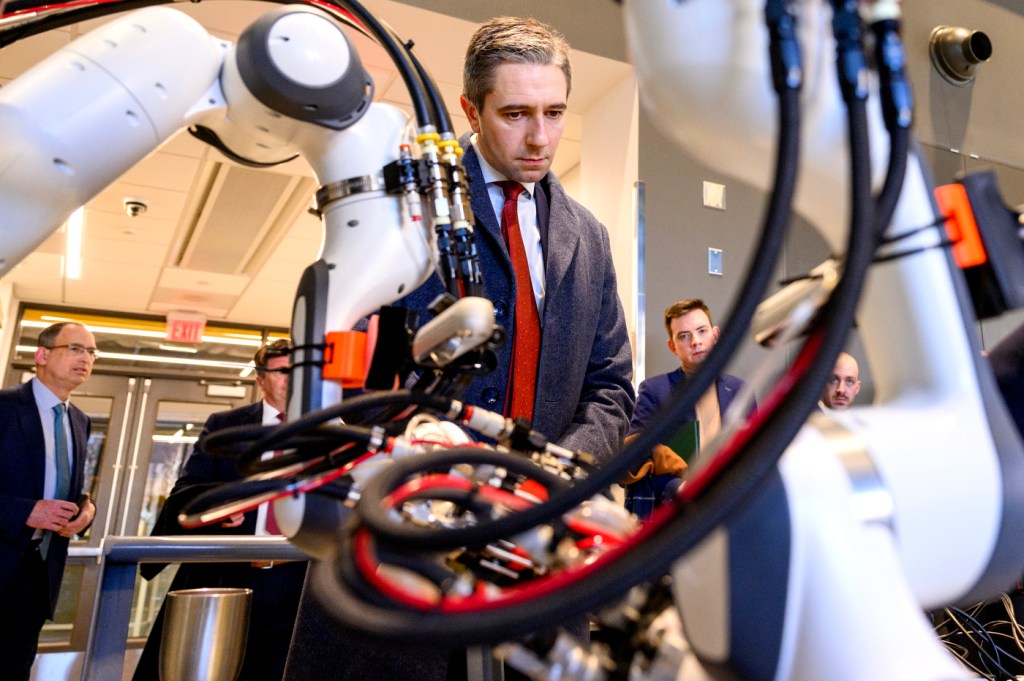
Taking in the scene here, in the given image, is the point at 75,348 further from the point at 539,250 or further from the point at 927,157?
the point at 927,157

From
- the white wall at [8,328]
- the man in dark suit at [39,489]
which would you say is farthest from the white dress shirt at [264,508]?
the white wall at [8,328]

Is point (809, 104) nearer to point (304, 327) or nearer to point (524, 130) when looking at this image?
point (304, 327)

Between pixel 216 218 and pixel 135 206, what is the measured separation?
0.43m

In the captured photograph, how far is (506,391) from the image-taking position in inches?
38.3

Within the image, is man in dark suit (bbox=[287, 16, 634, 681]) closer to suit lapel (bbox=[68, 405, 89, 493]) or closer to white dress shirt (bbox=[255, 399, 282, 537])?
white dress shirt (bbox=[255, 399, 282, 537])

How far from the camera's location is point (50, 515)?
2434 millimetres

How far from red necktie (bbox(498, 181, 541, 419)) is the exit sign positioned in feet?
20.1

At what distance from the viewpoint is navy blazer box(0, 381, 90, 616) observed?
2398 mm

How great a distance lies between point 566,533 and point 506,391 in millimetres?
620

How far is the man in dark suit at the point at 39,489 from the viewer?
243 cm

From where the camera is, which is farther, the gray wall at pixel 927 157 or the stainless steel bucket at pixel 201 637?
the gray wall at pixel 927 157

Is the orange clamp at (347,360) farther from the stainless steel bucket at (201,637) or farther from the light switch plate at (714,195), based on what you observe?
the light switch plate at (714,195)

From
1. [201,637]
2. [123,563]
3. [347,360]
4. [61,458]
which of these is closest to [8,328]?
[61,458]

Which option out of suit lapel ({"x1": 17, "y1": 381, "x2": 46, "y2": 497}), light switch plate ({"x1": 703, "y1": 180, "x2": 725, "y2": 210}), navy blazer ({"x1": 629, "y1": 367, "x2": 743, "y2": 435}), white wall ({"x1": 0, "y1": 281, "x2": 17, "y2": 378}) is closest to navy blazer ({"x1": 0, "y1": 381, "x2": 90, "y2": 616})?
suit lapel ({"x1": 17, "y1": 381, "x2": 46, "y2": 497})
